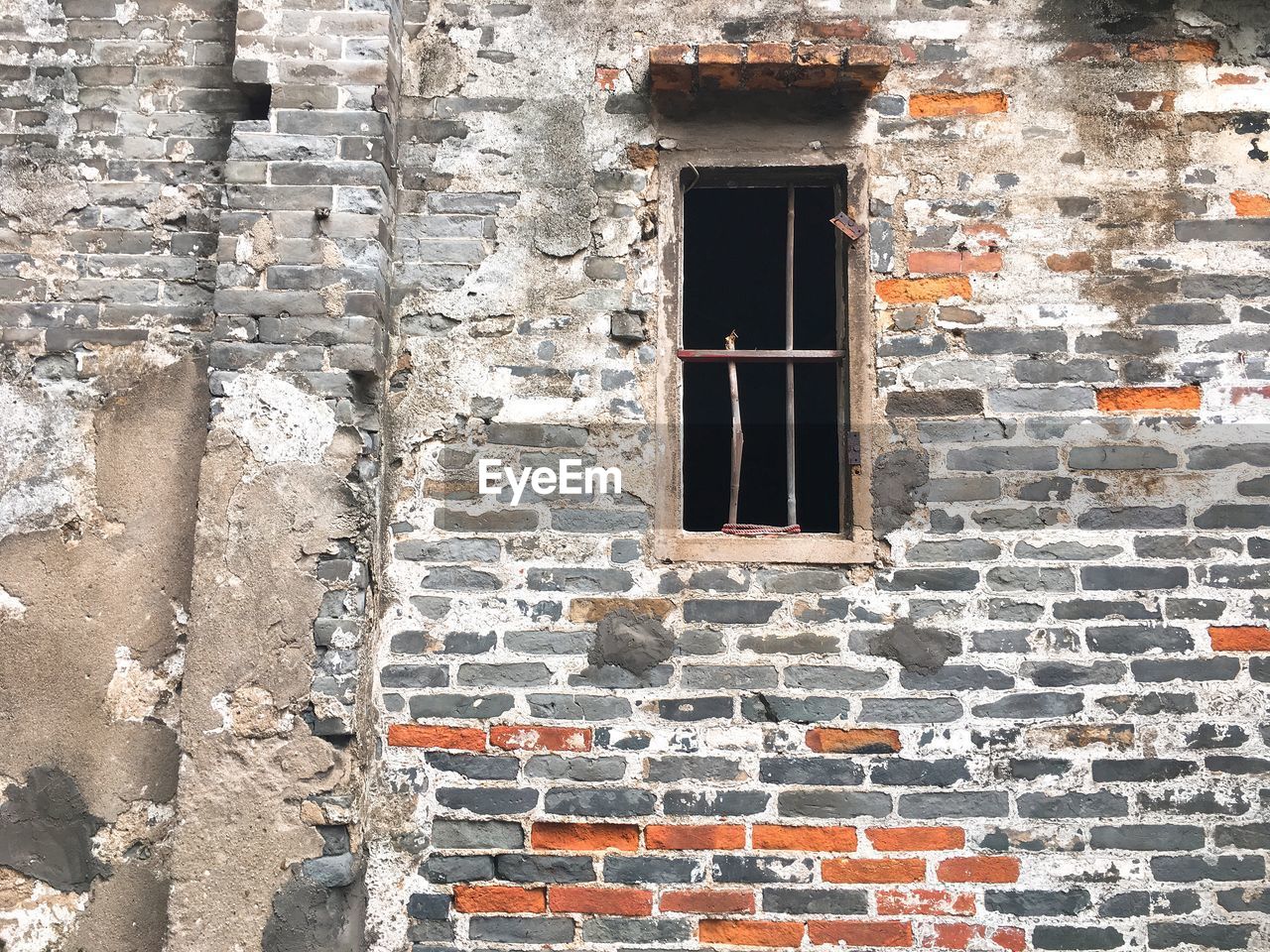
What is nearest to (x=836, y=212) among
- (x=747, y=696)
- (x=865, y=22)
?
(x=865, y=22)

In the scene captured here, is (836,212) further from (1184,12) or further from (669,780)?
Result: (669,780)

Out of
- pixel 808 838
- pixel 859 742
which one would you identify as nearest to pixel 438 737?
pixel 808 838

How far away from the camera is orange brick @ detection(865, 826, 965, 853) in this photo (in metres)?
2.72

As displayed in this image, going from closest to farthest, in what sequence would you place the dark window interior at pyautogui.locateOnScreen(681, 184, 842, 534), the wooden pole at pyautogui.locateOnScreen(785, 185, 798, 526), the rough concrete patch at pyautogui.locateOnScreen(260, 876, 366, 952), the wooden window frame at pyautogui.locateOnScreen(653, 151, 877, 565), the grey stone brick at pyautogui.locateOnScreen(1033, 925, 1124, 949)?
the rough concrete patch at pyautogui.locateOnScreen(260, 876, 366, 952), the grey stone brick at pyautogui.locateOnScreen(1033, 925, 1124, 949), the wooden window frame at pyautogui.locateOnScreen(653, 151, 877, 565), the wooden pole at pyautogui.locateOnScreen(785, 185, 798, 526), the dark window interior at pyautogui.locateOnScreen(681, 184, 842, 534)

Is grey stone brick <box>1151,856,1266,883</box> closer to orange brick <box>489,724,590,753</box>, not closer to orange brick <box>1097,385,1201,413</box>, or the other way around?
orange brick <box>1097,385,1201,413</box>

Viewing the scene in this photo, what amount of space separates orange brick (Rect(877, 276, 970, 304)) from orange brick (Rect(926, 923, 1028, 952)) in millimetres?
1864

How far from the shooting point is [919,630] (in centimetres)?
281

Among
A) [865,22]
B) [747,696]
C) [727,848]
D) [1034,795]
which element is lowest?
[727,848]

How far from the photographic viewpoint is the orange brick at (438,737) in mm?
2797

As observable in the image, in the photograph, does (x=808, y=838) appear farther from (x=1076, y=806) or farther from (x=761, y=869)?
(x=1076, y=806)

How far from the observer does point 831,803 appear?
274 cm

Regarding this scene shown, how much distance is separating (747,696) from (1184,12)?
262 centimetres

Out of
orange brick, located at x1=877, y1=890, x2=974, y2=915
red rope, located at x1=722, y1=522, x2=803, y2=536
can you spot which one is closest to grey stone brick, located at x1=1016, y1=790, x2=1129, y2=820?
orange brick, located at x1=877, y1=890, x2=974, y2=915

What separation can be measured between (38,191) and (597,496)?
2068 mm
